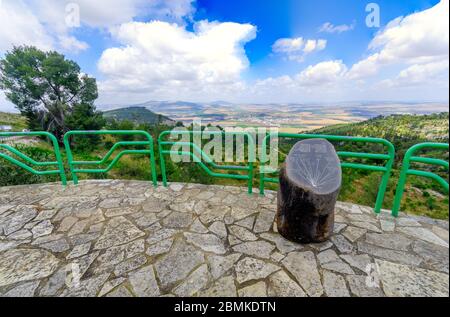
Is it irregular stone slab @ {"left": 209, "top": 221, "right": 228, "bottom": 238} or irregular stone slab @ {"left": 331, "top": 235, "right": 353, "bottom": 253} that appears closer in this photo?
irregular stone slab @ {"left": 331, "top": 235, "right": 353, "bottom": 253}

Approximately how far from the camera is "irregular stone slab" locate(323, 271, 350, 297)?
156 centimetres

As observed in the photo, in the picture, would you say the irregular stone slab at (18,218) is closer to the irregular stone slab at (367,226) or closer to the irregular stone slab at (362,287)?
the irregular stone slab at (362,287)

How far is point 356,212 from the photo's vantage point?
2.68m

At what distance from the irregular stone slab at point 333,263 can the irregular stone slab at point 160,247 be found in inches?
60.2

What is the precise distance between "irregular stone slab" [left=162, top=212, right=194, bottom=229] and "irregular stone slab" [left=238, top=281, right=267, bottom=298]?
108 centimetres

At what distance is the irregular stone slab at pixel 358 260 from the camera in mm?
1808

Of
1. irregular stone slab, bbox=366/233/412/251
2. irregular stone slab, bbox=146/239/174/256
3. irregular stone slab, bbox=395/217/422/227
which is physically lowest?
irregular stone slab, bbox=366/233/412/251

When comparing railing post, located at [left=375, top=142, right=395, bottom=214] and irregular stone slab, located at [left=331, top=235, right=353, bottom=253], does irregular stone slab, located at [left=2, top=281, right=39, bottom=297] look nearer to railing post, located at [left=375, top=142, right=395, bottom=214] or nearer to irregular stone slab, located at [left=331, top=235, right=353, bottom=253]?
irregular stone slab, located at [left=331, top=235, right=353, bottom=253]

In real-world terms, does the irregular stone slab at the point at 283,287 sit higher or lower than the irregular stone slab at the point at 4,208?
lower

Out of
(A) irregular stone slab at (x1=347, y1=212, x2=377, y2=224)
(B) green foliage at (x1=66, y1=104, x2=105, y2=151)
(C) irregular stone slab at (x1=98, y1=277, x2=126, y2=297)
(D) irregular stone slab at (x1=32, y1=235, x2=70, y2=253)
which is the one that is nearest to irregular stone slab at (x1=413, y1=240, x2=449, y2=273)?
(A) irregular stone slab at (x1=347, y1=212, x2=377, y2=224)

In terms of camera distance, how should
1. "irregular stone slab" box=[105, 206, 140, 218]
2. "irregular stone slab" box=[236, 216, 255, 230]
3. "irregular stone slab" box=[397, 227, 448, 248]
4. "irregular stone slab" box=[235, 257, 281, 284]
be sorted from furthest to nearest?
"irregular stone slab" box=[105, 206, 140, 218] < "irregular stone slab" box=[236, 216, 255, 230] < "irregular stone slab" box=[397, 227, 448, 248] < "irregular stone slab" box=[235, 257, 281, 284]

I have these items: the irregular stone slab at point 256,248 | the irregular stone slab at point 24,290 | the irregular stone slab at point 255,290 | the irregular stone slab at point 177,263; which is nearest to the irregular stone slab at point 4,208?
the irregular stone slab at point 24,290
